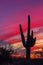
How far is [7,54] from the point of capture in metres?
33.8

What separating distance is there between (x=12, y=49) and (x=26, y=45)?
948cm

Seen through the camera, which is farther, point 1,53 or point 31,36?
point 1,53

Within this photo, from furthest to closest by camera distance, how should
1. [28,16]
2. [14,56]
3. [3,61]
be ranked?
[14,56]
[3,61]
[28,16]

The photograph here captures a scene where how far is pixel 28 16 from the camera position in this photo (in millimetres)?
28578

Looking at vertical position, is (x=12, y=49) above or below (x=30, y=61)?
above

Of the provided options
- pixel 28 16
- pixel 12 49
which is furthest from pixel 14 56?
pixel 28 16

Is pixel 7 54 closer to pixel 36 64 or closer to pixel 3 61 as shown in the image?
pixel 3 61

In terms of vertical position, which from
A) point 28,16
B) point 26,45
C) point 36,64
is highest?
point 28,16

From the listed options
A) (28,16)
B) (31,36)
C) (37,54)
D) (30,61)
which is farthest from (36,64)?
(37,54)

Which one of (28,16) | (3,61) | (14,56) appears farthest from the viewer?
(14,56)

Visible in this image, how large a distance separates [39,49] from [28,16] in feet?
38.5

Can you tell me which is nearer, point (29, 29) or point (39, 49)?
point (29, 29)

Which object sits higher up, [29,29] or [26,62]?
[29,29]

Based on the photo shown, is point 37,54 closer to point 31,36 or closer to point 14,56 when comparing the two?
point 14,56
